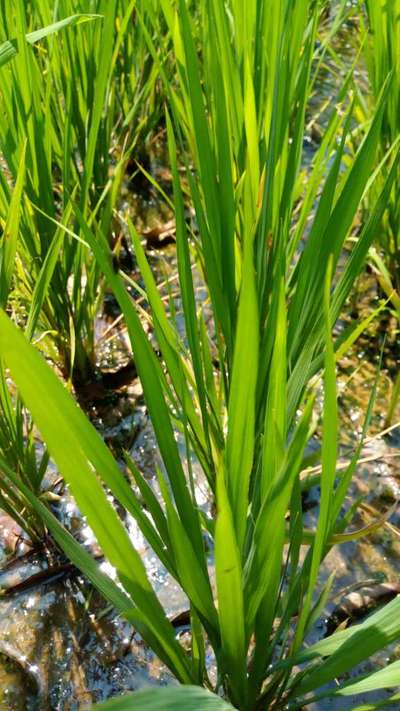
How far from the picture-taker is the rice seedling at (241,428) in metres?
0.52

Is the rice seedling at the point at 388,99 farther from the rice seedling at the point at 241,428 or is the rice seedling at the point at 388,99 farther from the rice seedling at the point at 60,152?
the rice seedling at the point at 60,152

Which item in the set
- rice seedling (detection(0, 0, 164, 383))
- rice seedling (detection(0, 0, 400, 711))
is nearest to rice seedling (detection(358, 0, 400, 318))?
rice seedling (detection(0, 0, 400, 711))

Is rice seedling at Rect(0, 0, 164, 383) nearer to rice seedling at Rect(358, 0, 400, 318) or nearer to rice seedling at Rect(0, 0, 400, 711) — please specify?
rice seedling at Rect(0, 0, 400, 711)

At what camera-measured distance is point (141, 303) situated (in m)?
1.50

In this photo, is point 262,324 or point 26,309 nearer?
point 262,324

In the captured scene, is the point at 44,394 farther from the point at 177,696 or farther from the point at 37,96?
the point at 37,96

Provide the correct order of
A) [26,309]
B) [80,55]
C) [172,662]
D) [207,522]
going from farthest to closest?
[26,309] → [80,55] → [207,522] → [172,662]

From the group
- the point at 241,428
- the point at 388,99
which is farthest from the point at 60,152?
the point at 241,428

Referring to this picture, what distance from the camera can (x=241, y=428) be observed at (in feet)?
1.88

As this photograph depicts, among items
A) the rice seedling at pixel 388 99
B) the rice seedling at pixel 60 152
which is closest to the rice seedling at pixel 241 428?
the rice seedling at pixel 60 152

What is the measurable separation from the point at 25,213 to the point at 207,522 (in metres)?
0.57

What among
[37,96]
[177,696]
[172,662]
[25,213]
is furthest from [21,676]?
[37,96]

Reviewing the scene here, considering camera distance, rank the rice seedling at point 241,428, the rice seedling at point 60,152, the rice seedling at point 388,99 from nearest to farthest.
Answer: the rice seedling at point 241,428
the rice seedling at point 60,152
the rice seedling at point 388,99

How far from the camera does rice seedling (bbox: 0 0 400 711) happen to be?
20.6 inches
